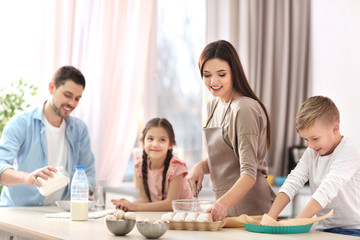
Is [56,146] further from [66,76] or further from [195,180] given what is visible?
[195,180]

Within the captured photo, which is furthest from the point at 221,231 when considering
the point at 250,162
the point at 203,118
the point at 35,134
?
the point at 203,118

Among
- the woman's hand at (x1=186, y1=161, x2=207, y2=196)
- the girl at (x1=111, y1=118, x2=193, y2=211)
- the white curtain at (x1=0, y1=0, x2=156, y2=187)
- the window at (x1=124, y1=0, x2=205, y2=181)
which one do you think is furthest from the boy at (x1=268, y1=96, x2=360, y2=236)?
the window at (x1=124, y1=0, x2=205, y2=181)

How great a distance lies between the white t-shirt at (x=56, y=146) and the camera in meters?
3.05

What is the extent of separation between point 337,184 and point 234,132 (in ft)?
1.60

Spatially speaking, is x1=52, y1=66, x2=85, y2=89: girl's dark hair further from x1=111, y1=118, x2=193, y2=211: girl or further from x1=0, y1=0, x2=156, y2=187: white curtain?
x1=0, y1=0, x2=156, y2=187: white curtain

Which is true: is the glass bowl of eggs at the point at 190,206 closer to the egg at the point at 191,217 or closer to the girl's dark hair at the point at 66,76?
the egg at the point at 191,217

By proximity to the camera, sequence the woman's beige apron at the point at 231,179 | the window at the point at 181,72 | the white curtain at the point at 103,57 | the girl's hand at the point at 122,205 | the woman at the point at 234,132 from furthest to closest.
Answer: the window at the point at 181,72
the white curtain at the point at 103,57
the girl's hand at the point at 122,205
the woman's beige apron at the point at 231,179
the woman at the point at 234,132

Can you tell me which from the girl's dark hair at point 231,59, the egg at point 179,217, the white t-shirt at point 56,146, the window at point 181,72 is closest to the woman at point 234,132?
the girl's dark hair at point 231,59

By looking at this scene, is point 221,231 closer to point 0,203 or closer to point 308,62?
point 0,203

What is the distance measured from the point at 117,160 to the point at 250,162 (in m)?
2.14

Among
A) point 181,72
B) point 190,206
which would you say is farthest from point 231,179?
point 181,72

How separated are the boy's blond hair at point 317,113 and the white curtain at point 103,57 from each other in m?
2.21

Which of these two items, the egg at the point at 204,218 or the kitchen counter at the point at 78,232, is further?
the egg at the point at 204,218

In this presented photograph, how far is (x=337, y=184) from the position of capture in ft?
6.84
